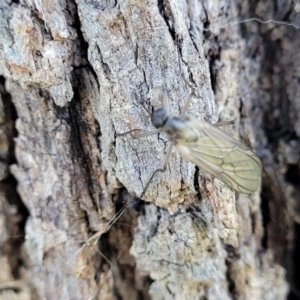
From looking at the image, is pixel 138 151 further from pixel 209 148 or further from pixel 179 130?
pixel 209 148

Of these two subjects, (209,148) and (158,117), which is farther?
(209,148)

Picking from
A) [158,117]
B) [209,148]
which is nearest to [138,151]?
[158,117]

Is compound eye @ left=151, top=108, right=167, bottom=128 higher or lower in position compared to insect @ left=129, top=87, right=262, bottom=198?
higher

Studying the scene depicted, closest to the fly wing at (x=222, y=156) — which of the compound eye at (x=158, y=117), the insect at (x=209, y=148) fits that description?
the insect at (x=209, y=148)

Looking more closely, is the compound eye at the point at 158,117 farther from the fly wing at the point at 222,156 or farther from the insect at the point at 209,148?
the fly wing at the point at 222,156

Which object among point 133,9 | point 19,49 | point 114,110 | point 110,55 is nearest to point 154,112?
point 114,110

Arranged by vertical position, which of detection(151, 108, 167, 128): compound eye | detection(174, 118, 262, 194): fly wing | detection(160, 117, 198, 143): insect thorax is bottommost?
detection(174, 118, 262, 194): fly wing

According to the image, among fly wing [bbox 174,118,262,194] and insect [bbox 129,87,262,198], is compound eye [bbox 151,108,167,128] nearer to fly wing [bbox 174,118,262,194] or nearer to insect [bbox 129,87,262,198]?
insect [bbox 129,87,262,198]

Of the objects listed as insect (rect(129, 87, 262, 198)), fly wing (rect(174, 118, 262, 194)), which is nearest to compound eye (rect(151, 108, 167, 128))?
insect (rect(129, 87, 262, 198))
